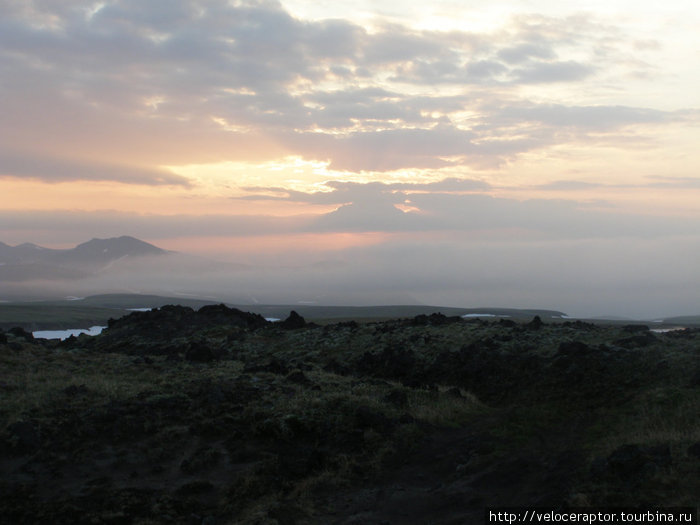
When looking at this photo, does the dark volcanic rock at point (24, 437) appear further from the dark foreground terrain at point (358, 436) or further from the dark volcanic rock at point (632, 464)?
the dark volcanic rock at point (632, 464)

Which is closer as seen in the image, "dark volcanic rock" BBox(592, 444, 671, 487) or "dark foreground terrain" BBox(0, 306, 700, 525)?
"dark volcanic rock" BBox(592, 444, 671, 487)

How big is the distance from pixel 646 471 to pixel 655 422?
568 centimetres

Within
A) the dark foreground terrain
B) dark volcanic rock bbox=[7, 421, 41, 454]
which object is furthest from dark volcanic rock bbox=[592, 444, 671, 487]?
dark volcanic rock bbox=[7, 421, 41, 454]

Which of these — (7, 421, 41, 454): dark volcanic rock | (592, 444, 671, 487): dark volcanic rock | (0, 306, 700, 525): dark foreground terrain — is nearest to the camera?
(592, 444, 671, 487): dark volcanic rock

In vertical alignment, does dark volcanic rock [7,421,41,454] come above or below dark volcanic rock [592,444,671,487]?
below

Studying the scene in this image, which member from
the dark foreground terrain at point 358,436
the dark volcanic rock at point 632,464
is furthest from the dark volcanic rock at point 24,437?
the dark volcanic rock at point 632,464

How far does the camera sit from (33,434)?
1830 centimetres

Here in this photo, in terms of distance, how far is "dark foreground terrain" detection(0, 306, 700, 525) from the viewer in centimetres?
1383

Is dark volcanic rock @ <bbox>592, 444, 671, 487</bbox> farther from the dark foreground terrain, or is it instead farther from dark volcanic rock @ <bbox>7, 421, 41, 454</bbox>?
dark volcanic rock @ <bbox>7, 421, 41, 454</bbox>

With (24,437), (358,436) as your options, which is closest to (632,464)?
(358,436)

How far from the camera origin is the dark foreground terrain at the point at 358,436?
45.4 feet

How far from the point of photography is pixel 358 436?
1884 cm

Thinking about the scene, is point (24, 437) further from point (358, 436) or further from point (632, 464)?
point (632, 464)

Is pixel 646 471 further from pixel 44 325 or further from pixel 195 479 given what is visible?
pixel 44 325
